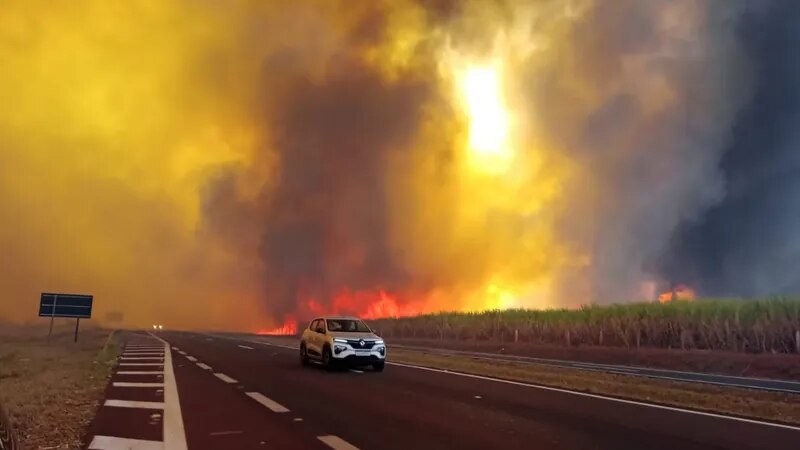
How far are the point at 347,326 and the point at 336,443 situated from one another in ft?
43.7

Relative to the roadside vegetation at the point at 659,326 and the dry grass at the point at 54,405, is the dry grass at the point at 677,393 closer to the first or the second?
the dry grass at the point at 54,405

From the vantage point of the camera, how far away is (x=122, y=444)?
7500 mm

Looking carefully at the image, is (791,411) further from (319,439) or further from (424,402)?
(319,439)

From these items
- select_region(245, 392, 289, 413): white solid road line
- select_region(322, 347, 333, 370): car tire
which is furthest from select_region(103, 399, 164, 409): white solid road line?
select_region(322, 347, 333, 370): car tire

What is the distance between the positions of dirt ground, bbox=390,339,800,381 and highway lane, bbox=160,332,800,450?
1349 cm

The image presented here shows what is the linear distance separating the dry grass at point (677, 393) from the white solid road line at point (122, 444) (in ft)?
32.5

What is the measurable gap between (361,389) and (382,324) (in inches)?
1891

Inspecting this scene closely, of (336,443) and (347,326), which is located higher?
(347,326)

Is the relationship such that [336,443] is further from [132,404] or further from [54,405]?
[54,405]

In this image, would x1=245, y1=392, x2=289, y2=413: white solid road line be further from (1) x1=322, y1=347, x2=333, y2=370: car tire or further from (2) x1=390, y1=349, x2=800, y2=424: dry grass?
(2) x1=390, y1=349, x2=800, y2=424: dry grass

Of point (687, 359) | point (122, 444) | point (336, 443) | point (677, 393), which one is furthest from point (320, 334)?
point (687, 359)

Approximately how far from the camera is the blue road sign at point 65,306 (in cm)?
4772

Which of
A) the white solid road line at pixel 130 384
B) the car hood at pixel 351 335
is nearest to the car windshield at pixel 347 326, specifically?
the car hood at pixel 351 335

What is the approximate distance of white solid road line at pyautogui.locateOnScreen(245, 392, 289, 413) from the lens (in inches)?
408
